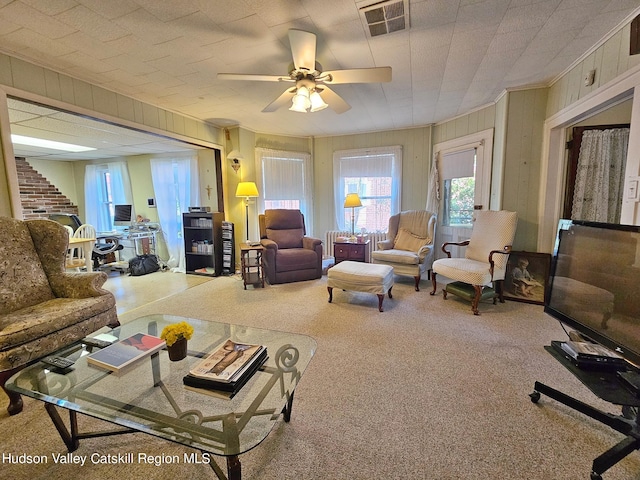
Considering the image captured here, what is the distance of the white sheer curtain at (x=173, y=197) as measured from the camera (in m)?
4.89

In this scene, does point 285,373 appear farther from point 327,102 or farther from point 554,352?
point 327,102

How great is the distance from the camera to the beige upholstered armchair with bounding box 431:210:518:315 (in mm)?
2918

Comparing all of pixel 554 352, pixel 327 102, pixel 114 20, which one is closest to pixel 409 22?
pixel 327 102

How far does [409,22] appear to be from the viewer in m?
1.91

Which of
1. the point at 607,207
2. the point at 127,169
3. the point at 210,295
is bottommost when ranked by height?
the point at 210,295

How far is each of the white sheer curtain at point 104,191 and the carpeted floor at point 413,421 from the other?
15.9 ft

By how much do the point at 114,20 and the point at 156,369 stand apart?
220 cm

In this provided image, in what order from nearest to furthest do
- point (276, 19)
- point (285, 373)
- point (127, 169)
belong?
point (285, 373) → point (276, 19) → point (127, 169)

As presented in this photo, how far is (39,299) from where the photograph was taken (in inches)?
86.1

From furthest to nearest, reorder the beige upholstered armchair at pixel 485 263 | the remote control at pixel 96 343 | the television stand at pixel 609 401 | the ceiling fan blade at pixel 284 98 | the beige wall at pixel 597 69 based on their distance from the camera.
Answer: the beige upholstered armchair at pixel 485 263, the ceiling fan blade at pixel 284 98, the beige wall at pixel 597 69, the remote control at pixel 96 343, the television stand at pixel 609 401

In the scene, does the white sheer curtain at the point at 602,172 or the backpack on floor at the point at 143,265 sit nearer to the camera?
the white sheer curtain at the point at 602,172

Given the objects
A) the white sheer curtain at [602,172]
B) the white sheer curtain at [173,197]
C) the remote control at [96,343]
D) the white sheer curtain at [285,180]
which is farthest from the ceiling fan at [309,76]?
the white sheer curtain at [173,197]

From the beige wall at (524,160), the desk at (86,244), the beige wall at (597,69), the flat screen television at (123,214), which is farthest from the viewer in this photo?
the flat screen television at (123,214)

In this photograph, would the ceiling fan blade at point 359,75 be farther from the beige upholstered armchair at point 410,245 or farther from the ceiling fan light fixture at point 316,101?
the beige upholstered armchair at point 410,245
